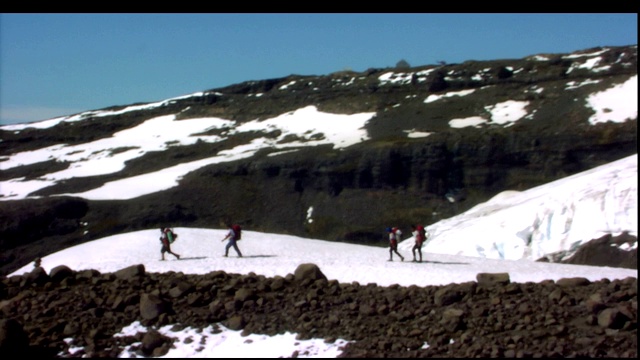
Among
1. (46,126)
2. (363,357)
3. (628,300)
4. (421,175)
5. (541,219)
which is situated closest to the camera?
(363,357)

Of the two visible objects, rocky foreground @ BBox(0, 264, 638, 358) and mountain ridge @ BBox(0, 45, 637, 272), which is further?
mountain ridge @ BBox(0, 45, 637, 272)

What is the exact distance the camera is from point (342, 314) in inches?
575

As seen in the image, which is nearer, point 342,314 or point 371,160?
point 342,314

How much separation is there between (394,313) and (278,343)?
2622mm

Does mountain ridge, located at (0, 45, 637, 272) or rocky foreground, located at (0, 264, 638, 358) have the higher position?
mountain ridge, located at (0, 45, 637, 272)

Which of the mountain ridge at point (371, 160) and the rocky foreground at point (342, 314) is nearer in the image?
the rocky foreground at point (342, 314)

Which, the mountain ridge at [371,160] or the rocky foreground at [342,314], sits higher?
the mountain ridge at [371,160]

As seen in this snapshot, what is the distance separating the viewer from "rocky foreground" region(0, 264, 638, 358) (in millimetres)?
12570

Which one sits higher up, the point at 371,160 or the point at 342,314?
the point at 371,160

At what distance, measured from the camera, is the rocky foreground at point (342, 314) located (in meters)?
12.6
